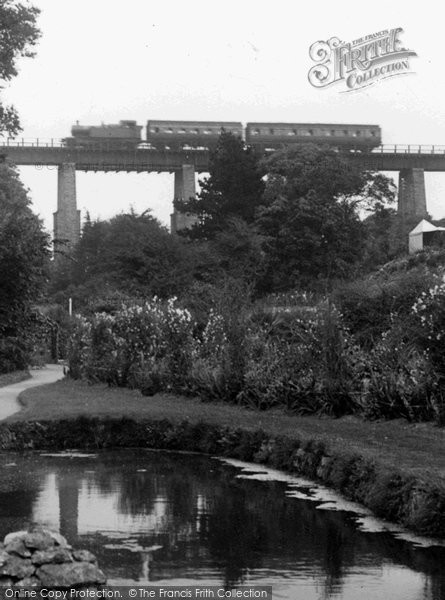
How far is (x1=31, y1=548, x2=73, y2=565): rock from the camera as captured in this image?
336 inches

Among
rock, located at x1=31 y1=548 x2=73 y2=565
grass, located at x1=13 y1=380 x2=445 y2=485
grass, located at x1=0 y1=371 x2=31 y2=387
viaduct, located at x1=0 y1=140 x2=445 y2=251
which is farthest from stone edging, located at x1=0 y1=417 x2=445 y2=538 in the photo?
viaduct, located at x1=0 y1=140 x2=445 y2=251

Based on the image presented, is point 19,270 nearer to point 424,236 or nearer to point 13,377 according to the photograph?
point 13,377

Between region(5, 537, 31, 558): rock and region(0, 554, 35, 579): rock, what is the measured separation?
0.10ft

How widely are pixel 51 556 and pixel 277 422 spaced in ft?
34.1

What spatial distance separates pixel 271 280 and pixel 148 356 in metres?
28.1

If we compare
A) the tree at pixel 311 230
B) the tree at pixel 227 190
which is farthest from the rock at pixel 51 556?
the tree at pixel 227 190

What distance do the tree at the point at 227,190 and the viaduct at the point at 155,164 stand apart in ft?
53.5

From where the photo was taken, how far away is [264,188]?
66062mm

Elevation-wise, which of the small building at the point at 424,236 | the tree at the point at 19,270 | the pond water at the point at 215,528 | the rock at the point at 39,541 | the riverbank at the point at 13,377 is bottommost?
the pond water at the point at 215,528

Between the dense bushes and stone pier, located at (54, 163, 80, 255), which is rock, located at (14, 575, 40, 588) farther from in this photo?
stone pier, located at (54, 163, 80, 255)

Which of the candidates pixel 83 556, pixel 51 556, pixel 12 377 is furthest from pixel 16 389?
pixel 51 556

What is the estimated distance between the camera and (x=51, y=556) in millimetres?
8578

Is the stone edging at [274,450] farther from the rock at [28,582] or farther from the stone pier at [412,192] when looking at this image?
the stone pier at [412,192]

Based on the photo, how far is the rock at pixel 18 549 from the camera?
862cm
